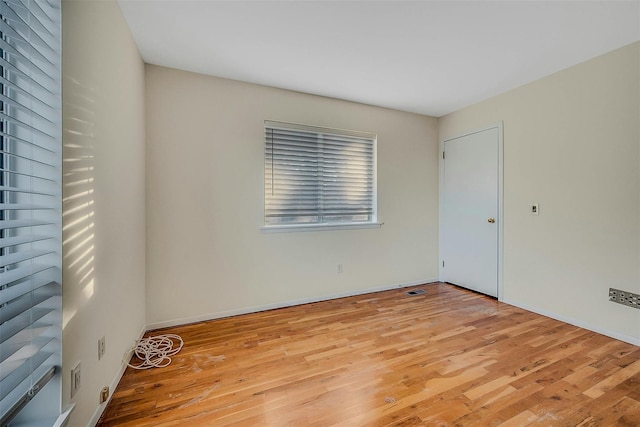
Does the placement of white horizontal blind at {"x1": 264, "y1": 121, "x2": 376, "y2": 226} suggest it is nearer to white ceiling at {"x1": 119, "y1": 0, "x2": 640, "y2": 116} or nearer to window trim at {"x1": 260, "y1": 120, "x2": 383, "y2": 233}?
window trim at {"x1": 260, "y1": 120, "x2": 383, "y2": 233}

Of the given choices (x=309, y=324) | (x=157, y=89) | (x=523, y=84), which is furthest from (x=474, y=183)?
(x=157, y=89)

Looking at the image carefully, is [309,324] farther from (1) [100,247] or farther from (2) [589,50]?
(2) [589,50]

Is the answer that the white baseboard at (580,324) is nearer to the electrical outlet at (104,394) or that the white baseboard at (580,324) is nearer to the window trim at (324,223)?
the window trim at (324,223)

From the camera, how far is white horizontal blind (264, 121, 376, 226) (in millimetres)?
3070

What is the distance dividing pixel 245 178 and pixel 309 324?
1.64 meters

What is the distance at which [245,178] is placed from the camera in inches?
115

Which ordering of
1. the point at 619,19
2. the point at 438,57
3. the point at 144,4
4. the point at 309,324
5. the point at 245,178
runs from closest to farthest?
1. the point at 144,4
2. the point at 619,19
3. the point at 438,57
4. the point at 309,324
5. the point at 245,178

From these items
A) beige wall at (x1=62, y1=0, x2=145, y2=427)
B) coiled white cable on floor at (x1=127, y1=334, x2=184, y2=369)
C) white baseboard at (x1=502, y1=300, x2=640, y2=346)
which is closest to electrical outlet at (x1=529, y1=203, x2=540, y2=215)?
white baseboard at (x1=502, y1=300, x2=640, y2=346)

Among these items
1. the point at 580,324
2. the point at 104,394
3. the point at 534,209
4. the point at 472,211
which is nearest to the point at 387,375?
the point at 104,394

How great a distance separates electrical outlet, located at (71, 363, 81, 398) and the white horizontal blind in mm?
1962

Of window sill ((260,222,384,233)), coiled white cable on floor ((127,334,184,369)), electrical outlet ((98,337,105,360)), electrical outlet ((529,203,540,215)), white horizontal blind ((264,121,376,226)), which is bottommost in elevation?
coiled white cable on floor ((127,334,184,369))

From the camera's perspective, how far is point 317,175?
3.30 m

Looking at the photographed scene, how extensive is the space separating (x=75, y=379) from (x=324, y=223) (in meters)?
2.51

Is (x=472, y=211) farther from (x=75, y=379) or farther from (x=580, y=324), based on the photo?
(x=75, y=379)
